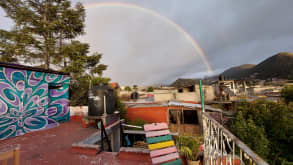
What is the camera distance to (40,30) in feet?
40.9

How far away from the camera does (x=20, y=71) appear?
19.4 ft

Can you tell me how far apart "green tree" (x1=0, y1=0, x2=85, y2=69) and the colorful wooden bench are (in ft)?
46.2

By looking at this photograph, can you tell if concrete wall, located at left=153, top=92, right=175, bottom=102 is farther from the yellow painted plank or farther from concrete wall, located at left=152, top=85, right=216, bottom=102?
the yellow painted plank

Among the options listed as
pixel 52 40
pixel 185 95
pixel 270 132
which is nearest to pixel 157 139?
pixel 270 132

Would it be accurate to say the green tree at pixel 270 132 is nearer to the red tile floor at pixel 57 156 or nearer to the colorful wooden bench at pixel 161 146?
the colorful wooden bench at pixel 161 146

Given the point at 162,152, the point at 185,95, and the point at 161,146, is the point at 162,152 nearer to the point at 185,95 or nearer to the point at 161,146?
the point at 161,146

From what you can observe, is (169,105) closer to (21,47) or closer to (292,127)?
(292,127)

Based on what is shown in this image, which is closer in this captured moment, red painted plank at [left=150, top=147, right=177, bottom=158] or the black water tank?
red painted plank at [left=150, top=147, right=177, bottom=158]

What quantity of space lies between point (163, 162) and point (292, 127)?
44.1 feet

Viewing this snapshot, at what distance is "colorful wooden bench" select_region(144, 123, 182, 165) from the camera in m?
3.24

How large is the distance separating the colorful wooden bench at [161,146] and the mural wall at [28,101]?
677 centimetres

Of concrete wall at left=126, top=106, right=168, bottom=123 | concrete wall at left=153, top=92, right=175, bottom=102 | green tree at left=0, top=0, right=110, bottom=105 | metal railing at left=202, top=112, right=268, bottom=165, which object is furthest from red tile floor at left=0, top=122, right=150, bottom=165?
concrete wall at left=153, top=92, right=175, bottom=102

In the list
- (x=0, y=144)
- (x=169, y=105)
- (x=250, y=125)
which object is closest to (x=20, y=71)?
(x=0, y=144)

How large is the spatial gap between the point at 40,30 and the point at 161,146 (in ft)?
55.3
